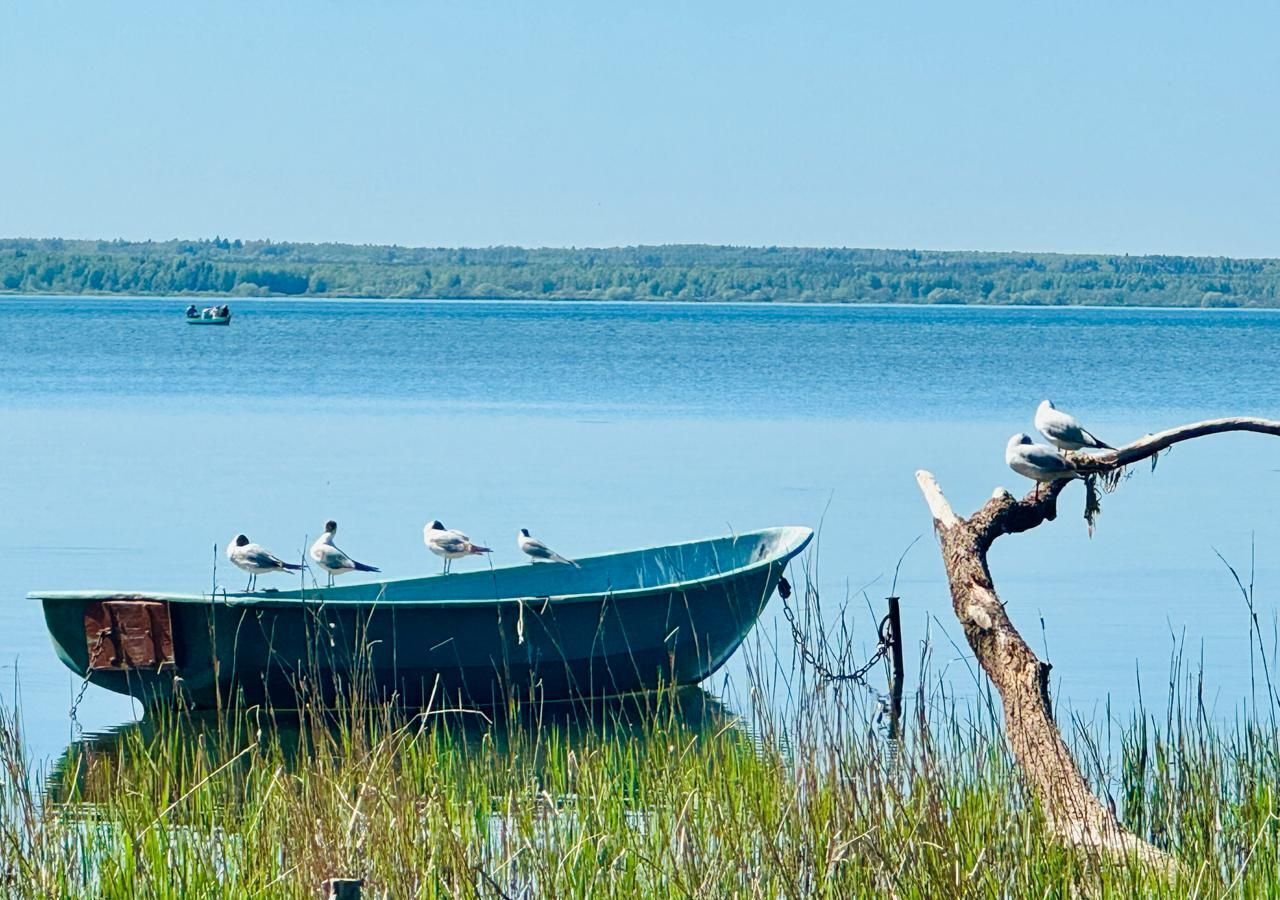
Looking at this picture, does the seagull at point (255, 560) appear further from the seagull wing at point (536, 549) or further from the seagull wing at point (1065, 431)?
the seagull wing at point (1065, 431)

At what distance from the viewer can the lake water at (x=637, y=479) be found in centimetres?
1445

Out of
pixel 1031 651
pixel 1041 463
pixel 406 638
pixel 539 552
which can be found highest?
pixel 1041 463

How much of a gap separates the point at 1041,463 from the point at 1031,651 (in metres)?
0.88

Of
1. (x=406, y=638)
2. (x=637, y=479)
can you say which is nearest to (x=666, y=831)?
(x=406, y=638)

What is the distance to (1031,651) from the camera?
699 centimetres

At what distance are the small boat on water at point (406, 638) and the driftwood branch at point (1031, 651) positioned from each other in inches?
74.6

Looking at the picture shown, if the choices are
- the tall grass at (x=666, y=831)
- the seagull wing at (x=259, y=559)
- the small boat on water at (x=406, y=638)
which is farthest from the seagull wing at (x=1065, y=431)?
the seagull wing at (x=259, y=559)

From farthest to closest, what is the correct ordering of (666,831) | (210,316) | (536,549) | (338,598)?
(210,316), (536,549), (338,598), (666,831)

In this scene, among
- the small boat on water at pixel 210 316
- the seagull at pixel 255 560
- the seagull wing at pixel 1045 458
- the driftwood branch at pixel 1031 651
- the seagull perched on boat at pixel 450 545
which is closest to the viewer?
the driftwood branch at pixel 1031 651

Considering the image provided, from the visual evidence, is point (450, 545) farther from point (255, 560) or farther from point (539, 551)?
point (255, 560)

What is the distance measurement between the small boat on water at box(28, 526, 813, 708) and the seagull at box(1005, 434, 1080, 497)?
201cm

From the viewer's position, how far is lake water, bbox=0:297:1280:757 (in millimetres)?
14445

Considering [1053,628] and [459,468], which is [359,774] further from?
[459,468]

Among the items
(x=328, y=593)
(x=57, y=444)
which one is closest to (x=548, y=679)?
(x=328, y=593)
